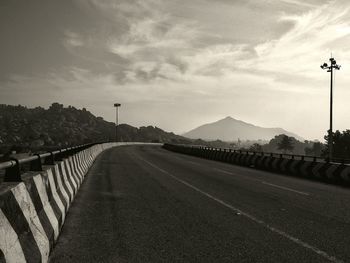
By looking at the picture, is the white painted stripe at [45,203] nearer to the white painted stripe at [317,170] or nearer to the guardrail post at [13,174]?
the guardrail post at [13,174]

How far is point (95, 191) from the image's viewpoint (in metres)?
11.8

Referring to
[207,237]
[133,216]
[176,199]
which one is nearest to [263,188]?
[176,199]

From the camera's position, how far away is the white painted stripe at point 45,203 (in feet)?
18.6

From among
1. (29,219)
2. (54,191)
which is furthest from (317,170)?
(29,219)

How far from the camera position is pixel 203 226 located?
716cm

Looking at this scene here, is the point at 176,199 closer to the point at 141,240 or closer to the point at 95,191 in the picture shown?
the point at 95,191

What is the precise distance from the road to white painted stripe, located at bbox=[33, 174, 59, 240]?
0.99ft

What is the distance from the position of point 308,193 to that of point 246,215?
194 inches

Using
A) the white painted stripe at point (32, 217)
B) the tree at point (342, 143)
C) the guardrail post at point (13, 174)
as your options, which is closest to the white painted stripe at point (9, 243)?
the white painted stripe at point (32, 217)

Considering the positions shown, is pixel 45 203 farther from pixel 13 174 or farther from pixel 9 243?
pixel 9 243

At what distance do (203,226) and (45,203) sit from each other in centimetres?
289

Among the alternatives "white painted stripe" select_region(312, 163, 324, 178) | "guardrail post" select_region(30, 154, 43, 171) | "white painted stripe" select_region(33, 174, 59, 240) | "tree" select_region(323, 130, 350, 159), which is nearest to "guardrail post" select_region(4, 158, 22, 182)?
"white painted stripe" select_region(33, 174, 59, 240)

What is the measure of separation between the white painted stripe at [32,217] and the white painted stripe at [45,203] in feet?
2.12

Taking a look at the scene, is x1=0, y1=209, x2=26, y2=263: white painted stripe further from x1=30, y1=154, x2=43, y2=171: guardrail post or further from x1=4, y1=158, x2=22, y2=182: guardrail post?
x1=30, y1=154, x2=43, y2=171: guardrail post
